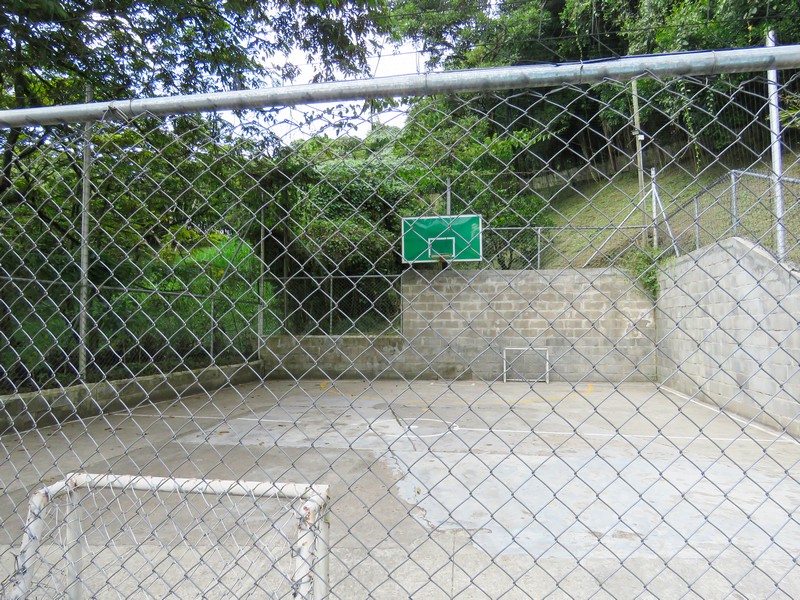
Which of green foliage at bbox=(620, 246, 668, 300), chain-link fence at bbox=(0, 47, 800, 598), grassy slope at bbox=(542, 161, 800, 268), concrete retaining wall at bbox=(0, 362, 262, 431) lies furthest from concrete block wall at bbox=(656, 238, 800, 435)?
concrete retaining wall at bbox=(0, 362, 262, 431)

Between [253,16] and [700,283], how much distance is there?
7058 mm

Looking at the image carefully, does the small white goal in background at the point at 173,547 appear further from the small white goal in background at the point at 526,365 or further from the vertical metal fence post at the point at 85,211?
the small white goal in background at the point at 526,365

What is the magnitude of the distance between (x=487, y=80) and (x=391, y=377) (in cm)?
860

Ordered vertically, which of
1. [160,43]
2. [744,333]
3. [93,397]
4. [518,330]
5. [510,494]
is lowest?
[518,330]

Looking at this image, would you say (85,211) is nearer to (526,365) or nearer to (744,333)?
(744,333)

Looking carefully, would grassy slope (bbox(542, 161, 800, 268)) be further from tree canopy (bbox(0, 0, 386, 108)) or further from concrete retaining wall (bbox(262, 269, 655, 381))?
tree canopy (bbox(0, 0, 386, 108))

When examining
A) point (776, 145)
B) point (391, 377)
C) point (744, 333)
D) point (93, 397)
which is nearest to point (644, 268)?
point (744, 333)

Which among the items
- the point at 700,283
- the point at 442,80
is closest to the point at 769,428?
the point at 700,283

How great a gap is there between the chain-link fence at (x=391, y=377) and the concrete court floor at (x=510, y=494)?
2 cm

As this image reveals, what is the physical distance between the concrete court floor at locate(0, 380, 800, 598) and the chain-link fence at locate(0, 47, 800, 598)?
0.08 feet

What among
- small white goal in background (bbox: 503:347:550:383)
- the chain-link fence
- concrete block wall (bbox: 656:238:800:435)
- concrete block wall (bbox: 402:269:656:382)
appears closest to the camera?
the chain-link fence

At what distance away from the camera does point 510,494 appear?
3217 mm

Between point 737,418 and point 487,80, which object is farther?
point 737,418

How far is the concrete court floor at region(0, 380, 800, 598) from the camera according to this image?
6.58ft
